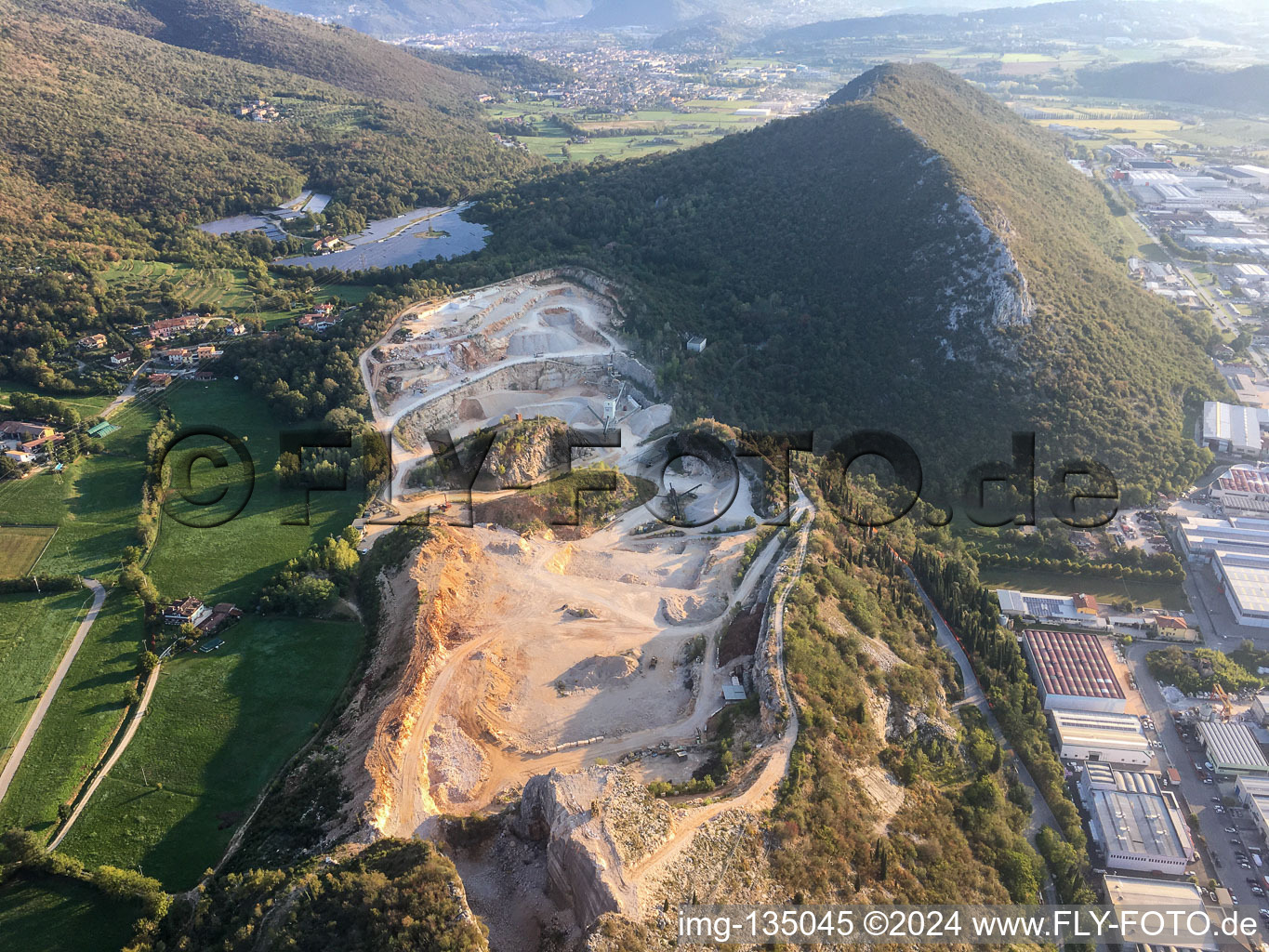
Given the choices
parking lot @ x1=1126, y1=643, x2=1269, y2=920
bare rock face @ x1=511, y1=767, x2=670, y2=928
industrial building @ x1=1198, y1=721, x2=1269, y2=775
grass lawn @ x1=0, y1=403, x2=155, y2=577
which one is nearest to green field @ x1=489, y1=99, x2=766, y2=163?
grass lawn @ x1=0, y1=403, x2=155, y2=577

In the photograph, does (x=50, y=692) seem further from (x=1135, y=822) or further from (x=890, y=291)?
(x=890, y=291)

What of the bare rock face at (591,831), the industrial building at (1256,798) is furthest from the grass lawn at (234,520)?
the industrial building at (1256,798)

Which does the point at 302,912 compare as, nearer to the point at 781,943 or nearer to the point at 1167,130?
the point at 781,943

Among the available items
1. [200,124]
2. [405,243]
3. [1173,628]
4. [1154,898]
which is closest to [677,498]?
[1154,898]

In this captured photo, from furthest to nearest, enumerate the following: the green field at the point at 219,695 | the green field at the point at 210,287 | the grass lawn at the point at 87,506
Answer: the green field at the point at 210,287 < the grass lawn at the point at 87,506 < the green field at the point at 219,695

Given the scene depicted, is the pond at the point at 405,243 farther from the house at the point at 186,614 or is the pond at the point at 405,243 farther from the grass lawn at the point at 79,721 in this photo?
the grass lawn at the point at 79,721

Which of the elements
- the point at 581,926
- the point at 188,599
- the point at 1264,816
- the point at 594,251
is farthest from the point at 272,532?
the point at 1264,816
